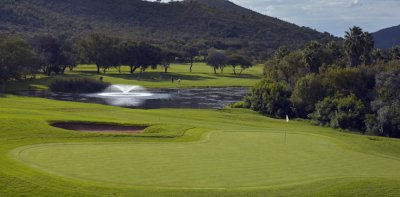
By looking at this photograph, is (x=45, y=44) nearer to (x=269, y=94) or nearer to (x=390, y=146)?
(x=269, y=94)

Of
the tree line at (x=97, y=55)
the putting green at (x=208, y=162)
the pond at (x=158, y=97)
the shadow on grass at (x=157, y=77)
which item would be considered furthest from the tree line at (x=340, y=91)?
the tree line at (x=97, y=55)

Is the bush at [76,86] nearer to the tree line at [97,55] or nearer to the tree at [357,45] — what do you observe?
the tree line at [97,55]

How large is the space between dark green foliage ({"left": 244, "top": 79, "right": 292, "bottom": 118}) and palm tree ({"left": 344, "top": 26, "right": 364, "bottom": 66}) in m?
16.2

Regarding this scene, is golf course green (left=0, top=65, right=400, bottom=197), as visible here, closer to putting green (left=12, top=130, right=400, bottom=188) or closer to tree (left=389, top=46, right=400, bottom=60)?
putting green (left=12, top=130, right=400, bottom=188)

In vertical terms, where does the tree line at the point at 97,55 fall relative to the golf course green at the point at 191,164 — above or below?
above

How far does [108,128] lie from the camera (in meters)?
38.5

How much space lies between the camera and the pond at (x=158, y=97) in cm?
8119

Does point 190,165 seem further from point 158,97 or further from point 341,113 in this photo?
point 158,97

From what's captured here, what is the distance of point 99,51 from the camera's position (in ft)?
434

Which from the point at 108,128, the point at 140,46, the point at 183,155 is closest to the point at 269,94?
the point at 108,128

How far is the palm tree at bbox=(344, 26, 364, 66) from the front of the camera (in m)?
84.1

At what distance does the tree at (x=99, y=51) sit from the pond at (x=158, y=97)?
1032 inches

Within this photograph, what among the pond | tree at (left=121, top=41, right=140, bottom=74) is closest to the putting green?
the pond

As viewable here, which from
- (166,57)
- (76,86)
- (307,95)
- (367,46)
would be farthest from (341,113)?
(166,57)
